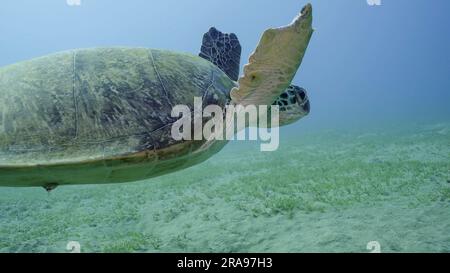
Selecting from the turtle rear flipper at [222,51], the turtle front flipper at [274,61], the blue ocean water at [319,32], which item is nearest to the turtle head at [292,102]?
the turtle front flipper at [274,61]

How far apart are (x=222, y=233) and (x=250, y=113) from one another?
2078 mm

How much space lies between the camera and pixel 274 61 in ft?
7.73

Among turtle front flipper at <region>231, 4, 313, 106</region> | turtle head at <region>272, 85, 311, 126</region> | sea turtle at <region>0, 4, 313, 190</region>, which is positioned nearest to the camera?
turtle front flipper at <region>231, 4, 313, 106</region>

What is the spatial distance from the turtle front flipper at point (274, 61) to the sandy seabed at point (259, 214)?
6.37 ft

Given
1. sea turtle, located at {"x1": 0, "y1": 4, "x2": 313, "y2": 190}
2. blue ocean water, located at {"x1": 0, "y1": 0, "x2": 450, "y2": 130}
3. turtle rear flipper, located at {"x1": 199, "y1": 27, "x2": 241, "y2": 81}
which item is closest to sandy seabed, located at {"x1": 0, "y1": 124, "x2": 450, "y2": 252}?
sea turtle, located at {"x1": 0, "y1": 4, "x2": 313, "y2": 190}

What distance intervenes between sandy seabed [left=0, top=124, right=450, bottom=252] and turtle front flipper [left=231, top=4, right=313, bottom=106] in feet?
6.37

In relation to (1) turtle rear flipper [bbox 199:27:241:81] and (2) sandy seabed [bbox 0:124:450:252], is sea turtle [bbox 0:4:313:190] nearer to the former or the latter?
(1) turtle rear flipper [bbox 199:27:241:81]

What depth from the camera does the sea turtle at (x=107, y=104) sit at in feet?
8.13

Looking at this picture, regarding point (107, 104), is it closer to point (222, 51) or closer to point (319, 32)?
point (222, 51)

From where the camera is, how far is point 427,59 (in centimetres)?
15738

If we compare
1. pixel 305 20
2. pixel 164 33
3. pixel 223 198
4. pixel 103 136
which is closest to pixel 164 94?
pixel 103 136

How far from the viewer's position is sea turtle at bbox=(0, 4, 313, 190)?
2.48m

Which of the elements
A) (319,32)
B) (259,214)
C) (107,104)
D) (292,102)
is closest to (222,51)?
(292,102)
